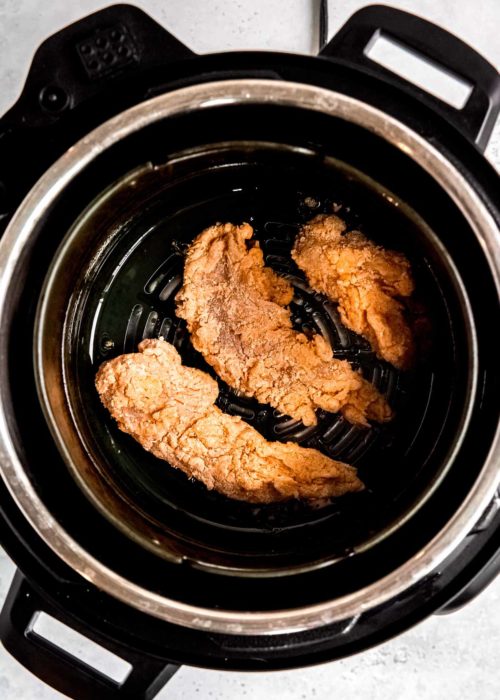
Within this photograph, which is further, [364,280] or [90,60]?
[364,280]

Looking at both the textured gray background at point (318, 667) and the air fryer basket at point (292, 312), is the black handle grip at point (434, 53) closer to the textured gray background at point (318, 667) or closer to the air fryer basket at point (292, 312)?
the air fryer basket at point (292, 312)

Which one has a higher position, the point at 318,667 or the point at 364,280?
the point at 364,280

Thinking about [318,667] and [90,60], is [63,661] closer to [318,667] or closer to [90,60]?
[318,667]

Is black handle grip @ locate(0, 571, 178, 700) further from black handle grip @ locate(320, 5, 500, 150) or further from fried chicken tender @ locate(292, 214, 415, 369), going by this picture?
black handle grip @ locate(320, 5, 500, 150)

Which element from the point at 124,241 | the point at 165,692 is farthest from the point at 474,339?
the point at 165,692

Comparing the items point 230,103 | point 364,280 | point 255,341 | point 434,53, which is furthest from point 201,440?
point 434,53

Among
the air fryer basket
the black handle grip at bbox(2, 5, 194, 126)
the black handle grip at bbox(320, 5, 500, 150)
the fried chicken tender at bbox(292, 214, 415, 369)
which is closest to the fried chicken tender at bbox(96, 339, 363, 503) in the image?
the air fryer basket

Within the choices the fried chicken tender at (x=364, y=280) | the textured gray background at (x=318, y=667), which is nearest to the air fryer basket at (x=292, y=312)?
the fried chicken tender at (x=364, y=280)
